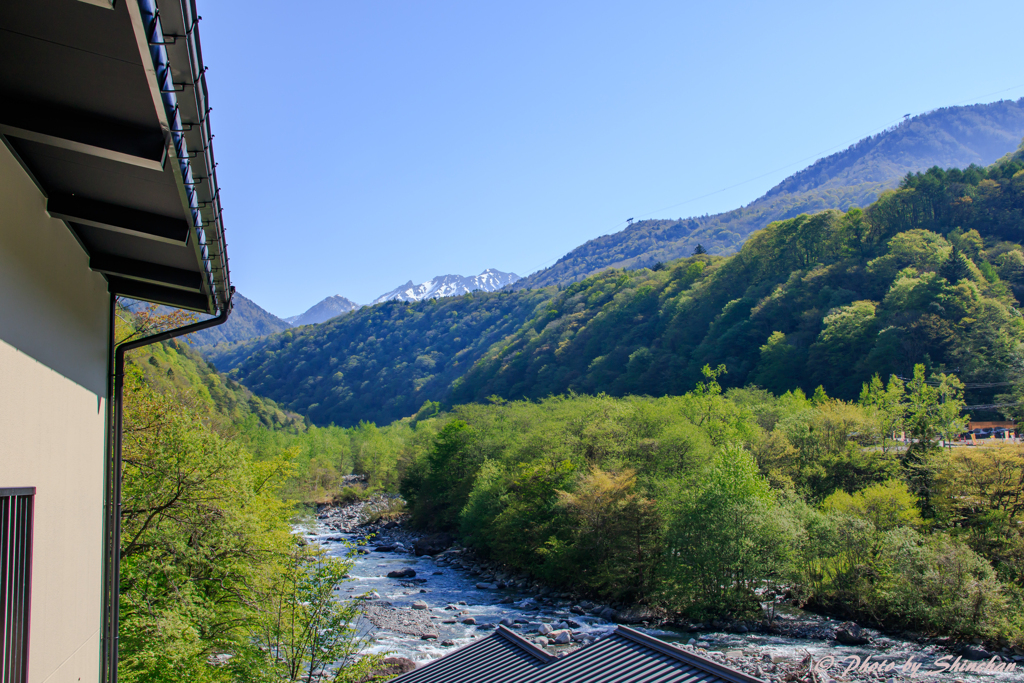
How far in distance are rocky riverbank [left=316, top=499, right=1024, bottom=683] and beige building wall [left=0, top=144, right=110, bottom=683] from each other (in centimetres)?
1479

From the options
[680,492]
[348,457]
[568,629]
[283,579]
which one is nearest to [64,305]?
[283,579]

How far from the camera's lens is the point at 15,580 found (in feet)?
13.8

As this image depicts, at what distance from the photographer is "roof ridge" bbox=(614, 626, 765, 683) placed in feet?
24.1

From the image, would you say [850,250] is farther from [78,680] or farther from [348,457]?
[78,680]

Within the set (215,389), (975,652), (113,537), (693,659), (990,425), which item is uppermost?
(113,537)

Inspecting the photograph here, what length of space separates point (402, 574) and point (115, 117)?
3896 centimetres

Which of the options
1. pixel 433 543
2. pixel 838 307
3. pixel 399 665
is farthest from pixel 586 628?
pixel 838 307

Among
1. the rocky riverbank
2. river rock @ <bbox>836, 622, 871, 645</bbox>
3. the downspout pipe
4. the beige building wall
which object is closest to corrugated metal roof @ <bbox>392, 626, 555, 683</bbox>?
the downspout pipe

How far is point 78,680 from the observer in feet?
19.2

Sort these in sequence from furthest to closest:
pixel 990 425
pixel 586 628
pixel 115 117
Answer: pixel 990 425, pixel 586 628, pixel 115 117

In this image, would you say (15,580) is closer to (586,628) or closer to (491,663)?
(491,663)

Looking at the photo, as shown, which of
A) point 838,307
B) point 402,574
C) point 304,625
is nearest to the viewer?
point 304,625

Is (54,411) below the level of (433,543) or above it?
above

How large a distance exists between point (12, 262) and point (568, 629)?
27.2 m
